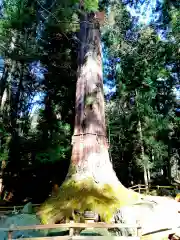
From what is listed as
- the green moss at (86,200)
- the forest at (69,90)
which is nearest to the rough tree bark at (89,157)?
the green moss at (86,200)

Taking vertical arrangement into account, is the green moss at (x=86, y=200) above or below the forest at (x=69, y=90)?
below

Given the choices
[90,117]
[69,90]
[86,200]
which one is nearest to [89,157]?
[90,117]

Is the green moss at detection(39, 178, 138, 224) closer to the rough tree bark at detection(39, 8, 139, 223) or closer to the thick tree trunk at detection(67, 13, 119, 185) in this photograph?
the rough tree bark at detection(39, 8, 139, 223)

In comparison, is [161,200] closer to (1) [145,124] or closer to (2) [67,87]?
(2) [67,87]

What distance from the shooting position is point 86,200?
6.77 m

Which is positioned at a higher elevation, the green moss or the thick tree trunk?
the thick tree trunk

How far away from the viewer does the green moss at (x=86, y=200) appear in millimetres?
6598

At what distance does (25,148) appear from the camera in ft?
50.5

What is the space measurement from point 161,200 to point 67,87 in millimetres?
9254

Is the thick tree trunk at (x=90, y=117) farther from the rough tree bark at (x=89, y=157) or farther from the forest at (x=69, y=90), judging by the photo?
the forest at (x=69, y=90)

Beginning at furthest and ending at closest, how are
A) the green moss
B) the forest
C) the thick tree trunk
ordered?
the forest → the thick tree trunk → the green moss

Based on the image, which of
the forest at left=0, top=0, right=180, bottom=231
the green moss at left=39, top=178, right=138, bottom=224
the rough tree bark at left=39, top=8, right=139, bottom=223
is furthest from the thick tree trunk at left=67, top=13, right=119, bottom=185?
the forest at left=0, top=0, right=180, bottom=231

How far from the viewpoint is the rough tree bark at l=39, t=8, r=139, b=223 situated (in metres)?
6.82

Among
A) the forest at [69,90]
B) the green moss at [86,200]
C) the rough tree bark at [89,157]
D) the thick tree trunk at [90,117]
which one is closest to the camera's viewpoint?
the green moss at [86,200]
